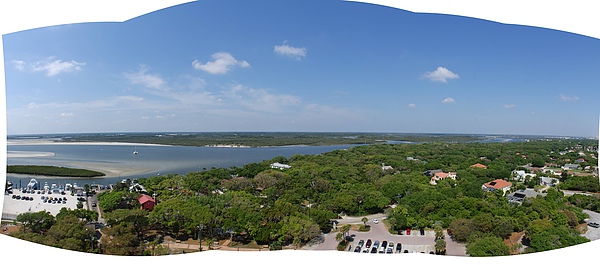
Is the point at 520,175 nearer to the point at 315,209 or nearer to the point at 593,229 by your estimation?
the point at 593,229

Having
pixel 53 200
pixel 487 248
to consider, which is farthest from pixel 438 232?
pixel 53 200

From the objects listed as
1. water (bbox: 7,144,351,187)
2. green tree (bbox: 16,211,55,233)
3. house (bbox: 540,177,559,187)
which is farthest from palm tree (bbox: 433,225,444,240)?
water (bbox: 7,144,351,187)

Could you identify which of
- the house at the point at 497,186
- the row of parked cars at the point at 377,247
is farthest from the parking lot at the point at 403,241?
the house at the point at 497,186

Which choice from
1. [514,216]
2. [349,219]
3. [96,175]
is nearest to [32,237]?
[96,175]

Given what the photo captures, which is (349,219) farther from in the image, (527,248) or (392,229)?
(527,248)

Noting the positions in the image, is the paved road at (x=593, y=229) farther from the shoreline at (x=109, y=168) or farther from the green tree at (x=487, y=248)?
the shoreline at (x=109, y=168)

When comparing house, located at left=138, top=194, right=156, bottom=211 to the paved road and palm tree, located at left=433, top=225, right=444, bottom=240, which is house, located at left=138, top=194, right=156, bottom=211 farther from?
the paved road

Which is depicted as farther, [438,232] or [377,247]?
[438,232]
